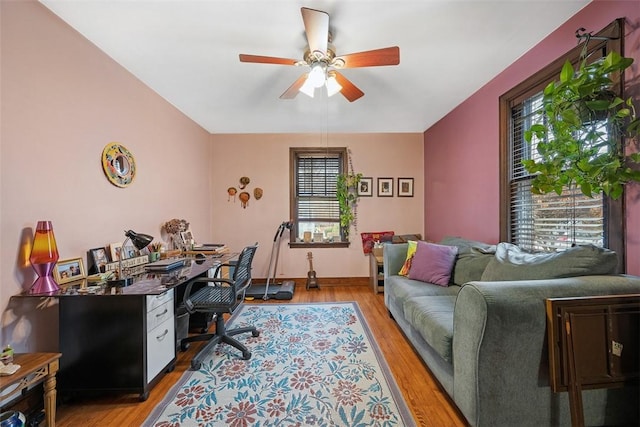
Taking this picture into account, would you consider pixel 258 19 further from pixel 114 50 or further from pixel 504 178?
pixel 504 178

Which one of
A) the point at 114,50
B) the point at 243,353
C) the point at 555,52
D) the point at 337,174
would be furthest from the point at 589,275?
the point at 114,50

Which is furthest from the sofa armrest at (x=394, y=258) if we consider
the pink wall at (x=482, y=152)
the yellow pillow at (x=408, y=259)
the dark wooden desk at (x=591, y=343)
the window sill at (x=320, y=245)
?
the dark wooden desk at (x=591, y=343)

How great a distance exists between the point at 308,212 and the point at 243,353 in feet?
8.44

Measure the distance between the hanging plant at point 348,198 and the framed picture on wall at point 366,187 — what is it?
77 mm

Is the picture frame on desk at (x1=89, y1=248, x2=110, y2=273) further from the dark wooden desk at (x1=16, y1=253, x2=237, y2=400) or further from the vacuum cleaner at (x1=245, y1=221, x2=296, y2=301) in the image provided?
the vacuum cleaner at (x1=245, y1=221, x2=296, y2=301)

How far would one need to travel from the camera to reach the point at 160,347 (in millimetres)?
1876

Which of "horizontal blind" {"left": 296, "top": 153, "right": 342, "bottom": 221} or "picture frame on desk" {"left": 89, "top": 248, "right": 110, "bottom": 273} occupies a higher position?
"horizontal blind" {"left": 296, "top": 153, "right": 342, "bottom": 221}

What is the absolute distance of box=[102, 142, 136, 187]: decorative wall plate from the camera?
2.17 meters


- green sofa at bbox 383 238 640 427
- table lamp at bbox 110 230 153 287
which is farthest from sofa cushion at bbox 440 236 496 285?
table lamp at bbox 110 230 153 287

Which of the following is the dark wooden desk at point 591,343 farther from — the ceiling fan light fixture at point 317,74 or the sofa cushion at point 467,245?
the ceiling fan light fixture at point 317,74

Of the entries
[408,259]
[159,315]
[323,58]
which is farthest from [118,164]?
[408,259]

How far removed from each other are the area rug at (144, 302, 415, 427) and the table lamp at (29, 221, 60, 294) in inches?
40.1

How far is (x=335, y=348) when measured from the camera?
2344mm

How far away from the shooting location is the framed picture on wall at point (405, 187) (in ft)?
14.3
